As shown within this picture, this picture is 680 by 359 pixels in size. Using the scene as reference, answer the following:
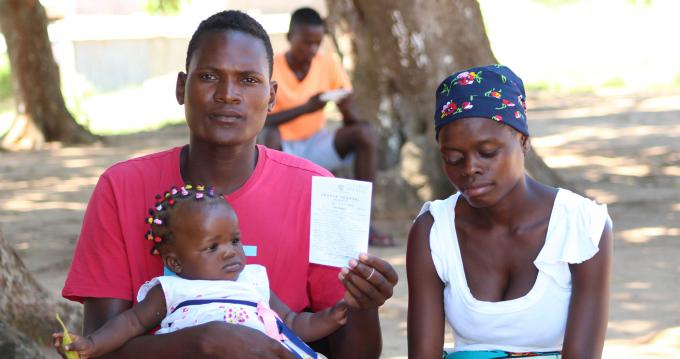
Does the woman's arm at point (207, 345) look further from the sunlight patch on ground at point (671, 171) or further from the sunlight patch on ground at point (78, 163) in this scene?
the sunlight patch on ground at point (78, 163)

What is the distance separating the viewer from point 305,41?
722 cm

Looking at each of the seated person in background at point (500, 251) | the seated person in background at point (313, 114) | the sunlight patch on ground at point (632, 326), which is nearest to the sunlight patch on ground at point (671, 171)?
the seated person in background at point (313, 114)

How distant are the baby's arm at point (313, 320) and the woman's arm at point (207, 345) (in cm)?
16

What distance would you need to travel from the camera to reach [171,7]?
15062 mm

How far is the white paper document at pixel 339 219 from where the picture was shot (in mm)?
2844

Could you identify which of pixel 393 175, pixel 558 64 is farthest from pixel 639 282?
pixel 558 64

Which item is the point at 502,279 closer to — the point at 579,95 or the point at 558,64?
the point at 579,95

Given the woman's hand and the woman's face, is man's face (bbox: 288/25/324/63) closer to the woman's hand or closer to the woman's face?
the woman's face

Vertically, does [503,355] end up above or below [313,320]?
below

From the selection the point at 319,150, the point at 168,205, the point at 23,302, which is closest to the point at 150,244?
the point at 168,205

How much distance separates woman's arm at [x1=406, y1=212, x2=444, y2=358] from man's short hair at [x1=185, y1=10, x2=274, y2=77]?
71cm

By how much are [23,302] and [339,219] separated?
2104mm

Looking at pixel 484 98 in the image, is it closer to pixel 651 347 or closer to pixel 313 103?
pixel 651 347

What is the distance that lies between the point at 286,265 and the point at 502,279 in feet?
2.10
